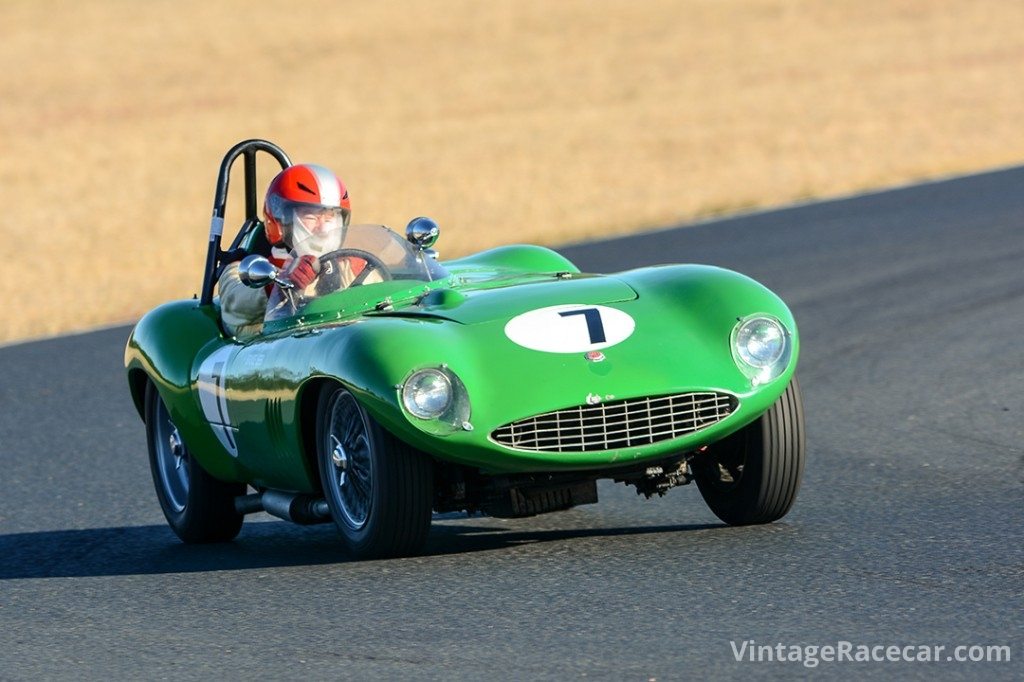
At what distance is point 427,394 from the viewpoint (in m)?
5.90

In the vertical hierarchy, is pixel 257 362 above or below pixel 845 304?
above

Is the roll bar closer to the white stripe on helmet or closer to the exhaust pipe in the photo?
the white stripe on helmet

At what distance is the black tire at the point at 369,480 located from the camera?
600 centimetres

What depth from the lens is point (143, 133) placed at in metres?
33.3

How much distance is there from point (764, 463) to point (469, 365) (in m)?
1.07

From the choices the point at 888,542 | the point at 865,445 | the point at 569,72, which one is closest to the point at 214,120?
the point at 569,72

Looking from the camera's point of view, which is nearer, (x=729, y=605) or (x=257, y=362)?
(x=729, y=605)

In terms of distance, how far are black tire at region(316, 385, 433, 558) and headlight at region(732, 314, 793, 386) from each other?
1.08 meters

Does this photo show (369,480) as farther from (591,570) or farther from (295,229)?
(295,229)

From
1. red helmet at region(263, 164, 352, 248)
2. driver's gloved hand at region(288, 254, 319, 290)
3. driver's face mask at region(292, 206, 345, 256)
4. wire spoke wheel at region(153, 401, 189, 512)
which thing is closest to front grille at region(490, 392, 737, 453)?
driver's gloved hand at region(288, 254, 319, 290)

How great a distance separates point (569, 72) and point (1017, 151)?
17007mm

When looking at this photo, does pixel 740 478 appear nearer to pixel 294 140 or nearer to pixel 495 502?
pixel 495 502

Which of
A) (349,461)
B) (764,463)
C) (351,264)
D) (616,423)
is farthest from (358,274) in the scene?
(764,463)

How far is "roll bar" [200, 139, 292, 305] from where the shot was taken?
8.08m
